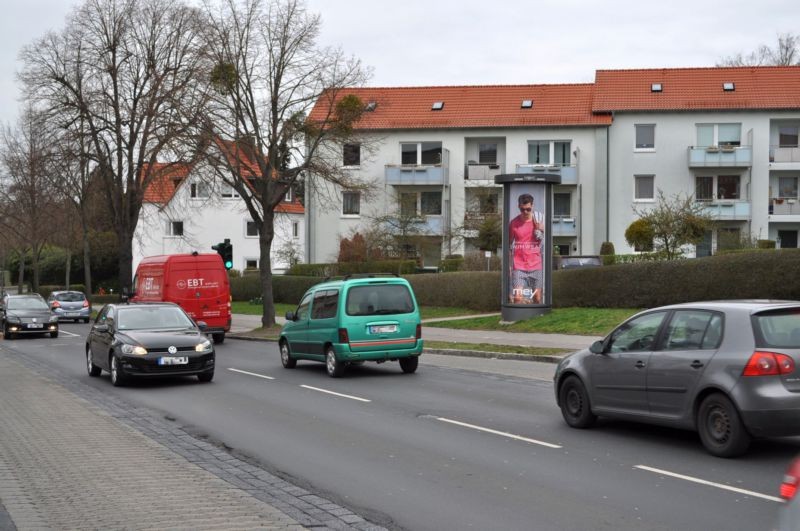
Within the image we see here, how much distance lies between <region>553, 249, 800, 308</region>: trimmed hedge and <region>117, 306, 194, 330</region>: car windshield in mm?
13865

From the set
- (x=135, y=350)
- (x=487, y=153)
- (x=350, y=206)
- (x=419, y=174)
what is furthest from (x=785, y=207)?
(x=135, y=350)

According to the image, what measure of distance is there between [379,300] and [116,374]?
194 inches

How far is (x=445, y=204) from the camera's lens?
185ft

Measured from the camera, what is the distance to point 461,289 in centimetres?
3650

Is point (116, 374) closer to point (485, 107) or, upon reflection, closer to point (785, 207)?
point (785, 207)

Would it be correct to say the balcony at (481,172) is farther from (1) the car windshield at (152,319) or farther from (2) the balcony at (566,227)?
(1) the car windshield at (152,319)

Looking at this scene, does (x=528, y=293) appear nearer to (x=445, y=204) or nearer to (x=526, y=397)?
(x=526, y=397)

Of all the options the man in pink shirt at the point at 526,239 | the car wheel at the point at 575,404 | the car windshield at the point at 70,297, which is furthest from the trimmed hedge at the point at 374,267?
the car wheel at the point at 575,404

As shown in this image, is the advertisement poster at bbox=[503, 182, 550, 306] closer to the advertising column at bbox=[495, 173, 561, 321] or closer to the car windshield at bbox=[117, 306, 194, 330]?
the advertising column at bbox=[495, 173, 561, 321]

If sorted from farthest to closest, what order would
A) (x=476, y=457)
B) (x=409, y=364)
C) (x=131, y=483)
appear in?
1. (x=409, y=364)
2. (x=476, y=457)
3. (x=131, y=483)

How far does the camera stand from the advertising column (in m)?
27.6

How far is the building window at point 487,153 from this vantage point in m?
56.8

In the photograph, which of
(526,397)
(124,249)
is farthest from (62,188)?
(526,397)

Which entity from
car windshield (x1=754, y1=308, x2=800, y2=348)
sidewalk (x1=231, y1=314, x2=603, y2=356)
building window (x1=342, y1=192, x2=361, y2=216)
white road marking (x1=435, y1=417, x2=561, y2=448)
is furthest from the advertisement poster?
building window (x1=342, y1=192, x2=361, y2=216)
